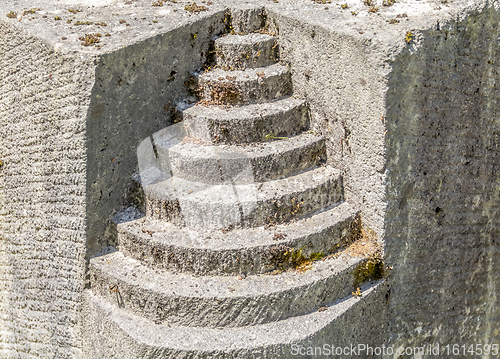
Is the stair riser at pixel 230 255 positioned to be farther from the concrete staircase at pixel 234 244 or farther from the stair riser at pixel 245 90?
the stair riser at pixel 245 90

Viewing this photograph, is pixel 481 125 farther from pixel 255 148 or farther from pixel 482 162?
pixel 255 148

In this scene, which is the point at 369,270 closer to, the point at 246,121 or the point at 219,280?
the point at 219,280

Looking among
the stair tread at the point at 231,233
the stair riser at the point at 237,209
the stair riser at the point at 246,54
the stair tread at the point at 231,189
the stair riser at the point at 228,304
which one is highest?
the stair riser at the point at 246,54

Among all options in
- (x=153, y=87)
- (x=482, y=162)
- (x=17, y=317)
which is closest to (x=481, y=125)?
(x=482, y=162)

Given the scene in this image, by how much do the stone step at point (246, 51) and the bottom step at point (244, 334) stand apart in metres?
2.71

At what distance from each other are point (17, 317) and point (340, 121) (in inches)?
170

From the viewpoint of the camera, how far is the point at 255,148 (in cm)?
536

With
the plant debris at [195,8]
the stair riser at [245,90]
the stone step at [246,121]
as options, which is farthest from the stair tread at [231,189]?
the plant debris at [195,8]

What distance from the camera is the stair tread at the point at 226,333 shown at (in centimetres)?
466

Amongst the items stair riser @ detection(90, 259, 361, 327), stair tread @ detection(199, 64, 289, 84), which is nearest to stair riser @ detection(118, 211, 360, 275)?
stair riser @ detection(90, 259, 361, 327)

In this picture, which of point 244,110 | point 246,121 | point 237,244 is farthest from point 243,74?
point 237,244

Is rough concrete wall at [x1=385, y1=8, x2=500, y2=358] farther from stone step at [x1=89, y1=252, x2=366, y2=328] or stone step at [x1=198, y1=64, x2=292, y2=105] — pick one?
stone step at [x1=198, y1=64, x2=292, y2=105]

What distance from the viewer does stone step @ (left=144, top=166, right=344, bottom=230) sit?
16.5 feet

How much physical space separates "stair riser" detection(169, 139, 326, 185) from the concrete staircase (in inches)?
0.4
